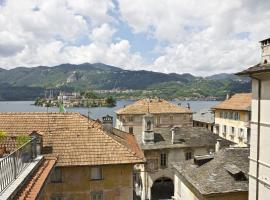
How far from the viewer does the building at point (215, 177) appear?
20844 mm

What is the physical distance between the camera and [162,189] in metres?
41.9

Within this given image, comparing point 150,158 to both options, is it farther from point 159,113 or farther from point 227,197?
point 159,113

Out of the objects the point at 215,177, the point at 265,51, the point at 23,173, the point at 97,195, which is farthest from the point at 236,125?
the point at 23,173

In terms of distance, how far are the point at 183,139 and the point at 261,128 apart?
25.7 meters

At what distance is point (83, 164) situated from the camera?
75.2 ft

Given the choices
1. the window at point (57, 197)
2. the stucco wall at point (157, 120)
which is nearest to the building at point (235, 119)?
the stucco wall at point (157, 120)

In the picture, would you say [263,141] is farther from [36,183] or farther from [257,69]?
[36,183]

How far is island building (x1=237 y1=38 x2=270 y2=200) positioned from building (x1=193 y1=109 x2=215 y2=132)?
47171 mm

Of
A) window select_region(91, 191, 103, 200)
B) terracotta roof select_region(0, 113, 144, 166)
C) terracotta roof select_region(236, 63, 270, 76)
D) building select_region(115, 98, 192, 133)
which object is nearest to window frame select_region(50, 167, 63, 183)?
terracotta roof select_region(0, 113, 144, 166)

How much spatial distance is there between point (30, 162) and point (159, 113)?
51705 mm

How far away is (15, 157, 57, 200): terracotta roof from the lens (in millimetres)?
10595

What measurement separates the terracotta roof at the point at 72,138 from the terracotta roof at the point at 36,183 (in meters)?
7.20

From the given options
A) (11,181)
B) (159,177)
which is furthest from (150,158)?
(11,181)

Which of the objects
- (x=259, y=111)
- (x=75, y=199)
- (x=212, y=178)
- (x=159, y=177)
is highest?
(x=259, y=111)
